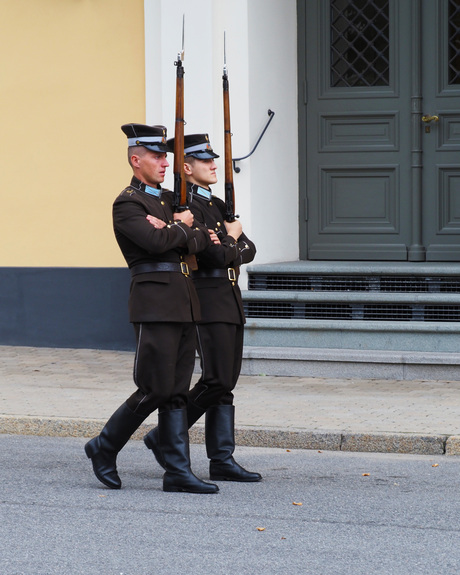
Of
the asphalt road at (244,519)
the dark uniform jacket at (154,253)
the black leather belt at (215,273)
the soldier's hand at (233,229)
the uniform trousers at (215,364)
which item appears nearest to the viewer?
the asphalt road at (244,519)

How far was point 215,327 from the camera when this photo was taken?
641 centimetres

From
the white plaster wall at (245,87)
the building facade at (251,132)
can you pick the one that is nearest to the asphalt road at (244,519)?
the building facade at (251,132)

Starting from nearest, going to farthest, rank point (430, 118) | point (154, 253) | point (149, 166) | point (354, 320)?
1. point (154, 253)
2. point (149, 166)
3. point (354, 320)
4. point (430, 118)

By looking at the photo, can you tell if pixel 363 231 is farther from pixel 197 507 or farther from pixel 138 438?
pixel 197 507

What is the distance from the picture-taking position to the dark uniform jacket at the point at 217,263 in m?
6.41

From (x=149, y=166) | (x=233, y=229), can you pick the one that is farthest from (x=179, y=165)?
(x=233, y=229)

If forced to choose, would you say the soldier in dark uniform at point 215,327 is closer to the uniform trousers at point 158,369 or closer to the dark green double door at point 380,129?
the uniform trousers at point 158,369

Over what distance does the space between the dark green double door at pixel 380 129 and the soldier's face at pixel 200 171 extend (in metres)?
4.81

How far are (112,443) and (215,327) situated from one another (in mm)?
879

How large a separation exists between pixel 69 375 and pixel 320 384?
7.36ft

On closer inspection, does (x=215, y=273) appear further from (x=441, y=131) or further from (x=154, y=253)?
(x=441, y=131)

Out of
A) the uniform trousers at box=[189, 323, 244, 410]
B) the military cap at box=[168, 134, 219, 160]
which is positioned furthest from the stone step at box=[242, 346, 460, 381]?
the military cap at box=[168, 134, 219, 160]

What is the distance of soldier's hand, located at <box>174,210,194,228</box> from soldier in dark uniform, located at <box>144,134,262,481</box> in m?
0.23

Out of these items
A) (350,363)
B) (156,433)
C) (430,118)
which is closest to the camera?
(156,433)
